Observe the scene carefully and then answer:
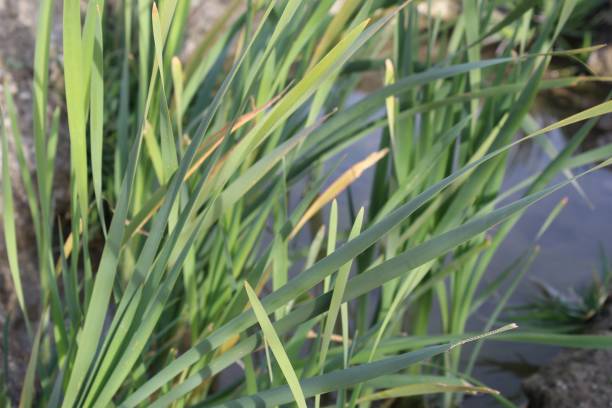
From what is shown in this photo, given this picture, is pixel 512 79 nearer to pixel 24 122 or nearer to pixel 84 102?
pixel 84 102

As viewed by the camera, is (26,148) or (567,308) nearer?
(567,308)

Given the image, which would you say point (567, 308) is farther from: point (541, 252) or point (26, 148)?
point (26, 148)

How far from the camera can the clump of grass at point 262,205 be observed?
0.59m

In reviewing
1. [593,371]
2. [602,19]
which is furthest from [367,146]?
[602,19]

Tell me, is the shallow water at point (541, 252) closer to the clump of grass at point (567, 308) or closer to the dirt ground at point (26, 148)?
the clump of grass at point (567, 308)

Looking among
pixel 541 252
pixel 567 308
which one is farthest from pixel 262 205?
pixel 541 252

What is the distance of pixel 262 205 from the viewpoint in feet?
3.41

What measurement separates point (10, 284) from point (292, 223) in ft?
2.76

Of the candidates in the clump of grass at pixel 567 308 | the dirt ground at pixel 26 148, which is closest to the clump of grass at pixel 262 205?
the dirt ground at pixel 26 148

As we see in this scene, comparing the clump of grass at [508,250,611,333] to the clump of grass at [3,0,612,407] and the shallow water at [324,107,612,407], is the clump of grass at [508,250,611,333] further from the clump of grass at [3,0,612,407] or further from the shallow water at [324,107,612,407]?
the clump of grass at [3,0,612,407]

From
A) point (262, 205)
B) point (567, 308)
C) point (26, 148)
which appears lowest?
point (567, 308)

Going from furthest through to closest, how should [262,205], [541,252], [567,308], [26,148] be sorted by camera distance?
[541,252] → [26,148] → [567,308] → [262,205]

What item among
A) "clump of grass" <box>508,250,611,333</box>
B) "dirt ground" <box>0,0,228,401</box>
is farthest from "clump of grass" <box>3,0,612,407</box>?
"clump of grass" <box>508,250,611,333</box>

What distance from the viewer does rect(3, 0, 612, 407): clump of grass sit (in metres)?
0.59
